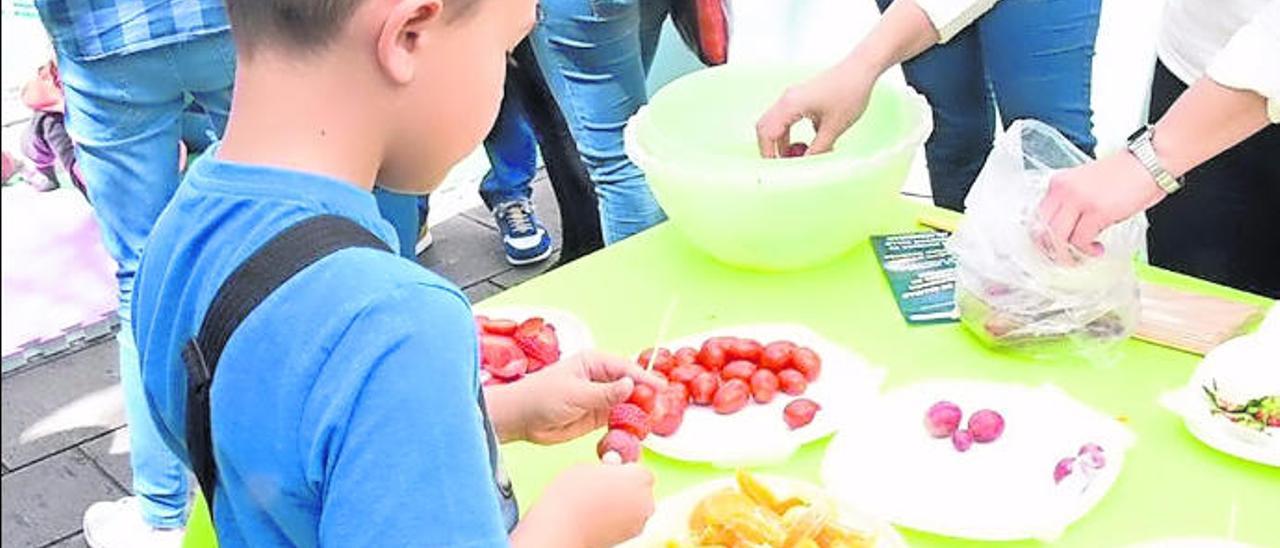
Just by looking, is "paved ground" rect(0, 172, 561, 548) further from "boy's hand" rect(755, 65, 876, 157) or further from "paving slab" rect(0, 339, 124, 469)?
"boy's hand" rect(755, 65, 876, 157)

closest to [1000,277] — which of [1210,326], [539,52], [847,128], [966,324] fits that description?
[966,324]

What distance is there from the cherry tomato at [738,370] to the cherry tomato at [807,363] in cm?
A: 4

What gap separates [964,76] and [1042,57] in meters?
0.13

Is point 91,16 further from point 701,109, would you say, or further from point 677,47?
point 677,47

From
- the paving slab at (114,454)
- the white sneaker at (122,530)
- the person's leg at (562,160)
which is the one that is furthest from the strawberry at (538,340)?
the person's leg at (562,160)

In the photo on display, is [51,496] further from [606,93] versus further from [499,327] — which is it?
[499,327]

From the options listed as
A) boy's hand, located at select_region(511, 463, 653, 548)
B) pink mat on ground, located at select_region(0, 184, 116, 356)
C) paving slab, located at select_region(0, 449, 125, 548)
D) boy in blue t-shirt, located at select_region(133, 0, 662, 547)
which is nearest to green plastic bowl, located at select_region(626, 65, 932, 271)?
boy's hand, located at select_region(511, 463, 653, 548)

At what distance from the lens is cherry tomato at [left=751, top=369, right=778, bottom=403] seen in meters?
1.13

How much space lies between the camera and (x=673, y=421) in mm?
1085

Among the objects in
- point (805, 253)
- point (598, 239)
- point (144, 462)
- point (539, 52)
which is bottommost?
point (598, 239)

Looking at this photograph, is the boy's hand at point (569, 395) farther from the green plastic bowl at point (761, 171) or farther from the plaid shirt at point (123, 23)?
the plaid shirt at point (123, 23)

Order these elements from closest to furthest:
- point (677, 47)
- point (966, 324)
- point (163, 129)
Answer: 1. point (966, 324)
2. point (163, 129)
3. point (677, 47)

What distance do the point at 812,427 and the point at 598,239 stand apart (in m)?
1.71

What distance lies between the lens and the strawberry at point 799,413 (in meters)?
1.09
